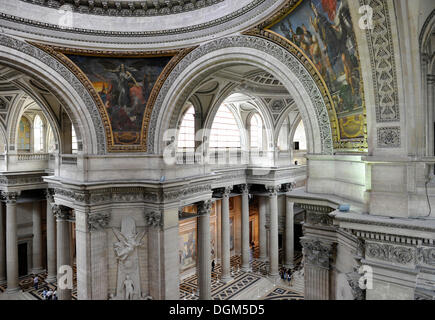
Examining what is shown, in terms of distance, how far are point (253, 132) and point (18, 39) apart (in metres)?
14.7

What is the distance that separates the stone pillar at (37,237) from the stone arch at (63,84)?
10.7 metres

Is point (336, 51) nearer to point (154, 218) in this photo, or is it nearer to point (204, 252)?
point (154, 218)

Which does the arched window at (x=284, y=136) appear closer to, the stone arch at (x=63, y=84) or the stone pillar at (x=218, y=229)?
the stone pillar at (x=218, y=229)

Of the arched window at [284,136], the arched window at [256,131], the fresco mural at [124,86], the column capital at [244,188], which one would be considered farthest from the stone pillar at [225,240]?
the fresco mural at [124,86]

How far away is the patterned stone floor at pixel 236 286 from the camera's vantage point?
16297 mm

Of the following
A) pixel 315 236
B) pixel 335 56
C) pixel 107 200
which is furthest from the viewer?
pixel 107 200

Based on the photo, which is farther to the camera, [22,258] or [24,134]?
[24,134]

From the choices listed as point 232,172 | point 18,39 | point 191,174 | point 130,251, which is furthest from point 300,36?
point 232,172

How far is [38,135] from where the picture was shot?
21.2m

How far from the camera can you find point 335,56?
6664 mm

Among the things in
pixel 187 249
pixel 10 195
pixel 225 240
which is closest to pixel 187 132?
pixel 225 240

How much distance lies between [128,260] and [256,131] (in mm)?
12613

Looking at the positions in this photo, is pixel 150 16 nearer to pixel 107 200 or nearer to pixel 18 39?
pixel 18 39
